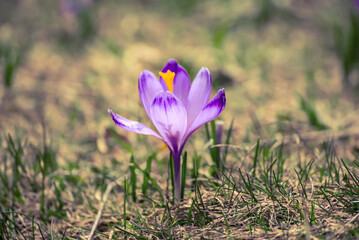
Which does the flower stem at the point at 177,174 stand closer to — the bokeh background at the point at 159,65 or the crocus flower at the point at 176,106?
the crocus flower at the point at 176,106

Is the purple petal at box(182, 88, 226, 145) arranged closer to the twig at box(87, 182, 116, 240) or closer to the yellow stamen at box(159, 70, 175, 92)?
the yellow stamen at box(159, 70, 175, 92)

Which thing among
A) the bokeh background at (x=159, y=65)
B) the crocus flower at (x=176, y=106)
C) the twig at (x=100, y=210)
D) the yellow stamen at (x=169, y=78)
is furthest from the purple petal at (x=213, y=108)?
the bokeh background at (x=159, y=65)

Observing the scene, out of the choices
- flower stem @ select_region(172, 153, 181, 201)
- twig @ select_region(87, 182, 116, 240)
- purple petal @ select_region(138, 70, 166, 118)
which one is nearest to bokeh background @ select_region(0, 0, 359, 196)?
twig @ select_region(87, 182, 116, 240)

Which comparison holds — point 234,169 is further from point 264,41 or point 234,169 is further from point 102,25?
point 102,25

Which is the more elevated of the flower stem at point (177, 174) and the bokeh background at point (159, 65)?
the bokeh background at point (159, 65)

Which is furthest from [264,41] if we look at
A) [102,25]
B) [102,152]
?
[102,152]

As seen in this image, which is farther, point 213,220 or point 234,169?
point 234,169

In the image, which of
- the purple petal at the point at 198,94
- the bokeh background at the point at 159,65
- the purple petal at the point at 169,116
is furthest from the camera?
the bokeh background at the point at 159,65
